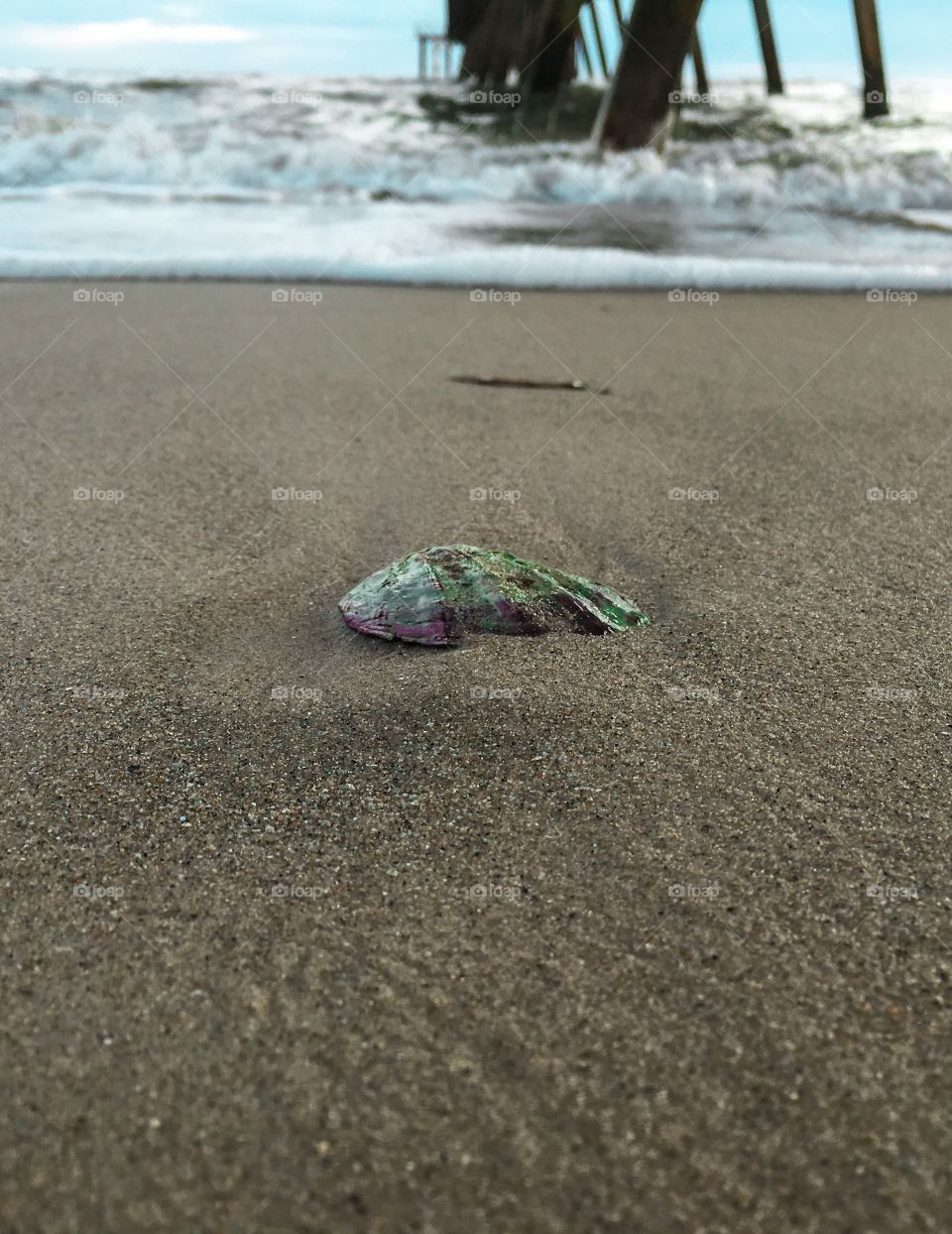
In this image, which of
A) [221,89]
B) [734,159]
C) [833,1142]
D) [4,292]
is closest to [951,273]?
[734,159]

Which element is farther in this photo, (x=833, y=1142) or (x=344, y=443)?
(x=344, y=443)

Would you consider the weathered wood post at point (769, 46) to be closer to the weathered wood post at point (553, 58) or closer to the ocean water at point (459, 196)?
the weathered wood post at point (553, 58)

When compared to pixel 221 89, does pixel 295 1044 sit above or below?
below

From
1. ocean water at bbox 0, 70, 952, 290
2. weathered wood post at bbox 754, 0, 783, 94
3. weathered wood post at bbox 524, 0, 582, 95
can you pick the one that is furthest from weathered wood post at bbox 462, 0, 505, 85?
ocean water at bbox 0, 70, 952, 290

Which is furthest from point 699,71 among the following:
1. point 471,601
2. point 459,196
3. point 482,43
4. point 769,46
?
point 471,601

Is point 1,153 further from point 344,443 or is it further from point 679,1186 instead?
point 679,1186

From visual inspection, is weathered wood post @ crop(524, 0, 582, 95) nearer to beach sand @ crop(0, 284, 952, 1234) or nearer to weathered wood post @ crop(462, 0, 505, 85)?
weathered wood post @ crop(462, 0, 505, 85)

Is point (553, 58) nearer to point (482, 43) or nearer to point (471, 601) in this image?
point (482, 43)
